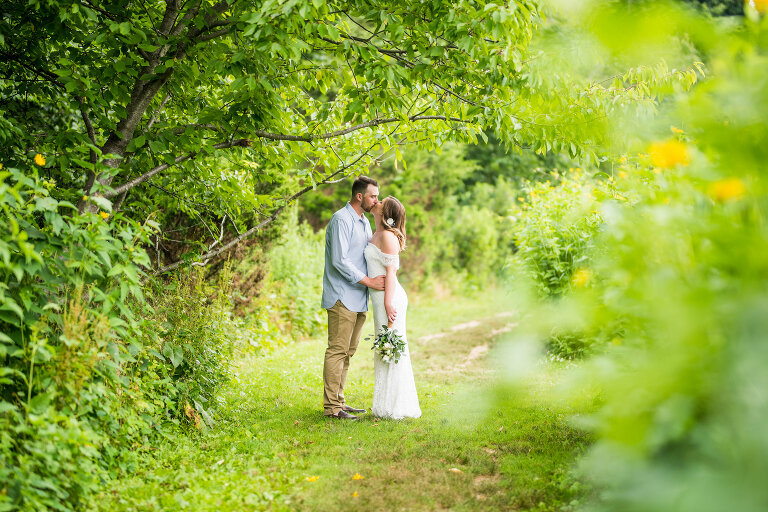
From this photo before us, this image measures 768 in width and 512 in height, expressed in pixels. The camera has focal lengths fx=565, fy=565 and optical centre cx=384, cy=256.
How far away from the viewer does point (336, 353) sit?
5145 mm

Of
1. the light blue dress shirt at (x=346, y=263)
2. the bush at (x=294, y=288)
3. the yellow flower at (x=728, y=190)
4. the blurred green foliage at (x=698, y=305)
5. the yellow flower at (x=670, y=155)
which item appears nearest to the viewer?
the blurred green foliage at (x=698, y=305)

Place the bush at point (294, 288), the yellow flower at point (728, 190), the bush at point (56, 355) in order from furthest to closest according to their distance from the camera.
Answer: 1. the bush at point (294, 288)
2. the bush at point (56, 355)
3. the yellow flower at point (728, 190)

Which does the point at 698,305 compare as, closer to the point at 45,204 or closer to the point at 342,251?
the point at 45,204

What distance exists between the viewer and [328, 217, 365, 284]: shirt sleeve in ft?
16.7

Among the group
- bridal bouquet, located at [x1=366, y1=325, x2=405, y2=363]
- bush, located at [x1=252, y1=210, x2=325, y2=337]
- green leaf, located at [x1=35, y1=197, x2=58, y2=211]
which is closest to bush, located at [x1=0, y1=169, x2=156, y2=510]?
green leaf, located at [x1=35, y1=197, x2=58, y2=211]

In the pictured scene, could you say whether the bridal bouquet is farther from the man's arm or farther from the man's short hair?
the man's short hair

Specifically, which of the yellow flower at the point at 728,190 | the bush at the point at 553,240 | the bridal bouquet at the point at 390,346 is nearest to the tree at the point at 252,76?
the bridal bouquet at the point at 390,346

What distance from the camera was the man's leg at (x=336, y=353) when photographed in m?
5.10

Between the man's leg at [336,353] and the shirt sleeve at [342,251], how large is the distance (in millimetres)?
287

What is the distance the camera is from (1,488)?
243 centimetres

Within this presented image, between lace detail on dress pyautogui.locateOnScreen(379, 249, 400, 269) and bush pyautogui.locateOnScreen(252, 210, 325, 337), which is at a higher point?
bush pyautogui.locateOnScreen(252, 210, 325, 337)

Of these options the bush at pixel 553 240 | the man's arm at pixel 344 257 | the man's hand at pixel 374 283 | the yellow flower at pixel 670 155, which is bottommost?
the yellow flower at pixel 670 155

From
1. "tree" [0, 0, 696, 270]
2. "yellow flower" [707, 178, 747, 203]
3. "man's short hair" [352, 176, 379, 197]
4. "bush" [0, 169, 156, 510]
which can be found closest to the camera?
"yellow flower" [707, 178, 747, 203]

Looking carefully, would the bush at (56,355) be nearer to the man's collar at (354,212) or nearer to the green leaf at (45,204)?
the green leaf at (45,204)
